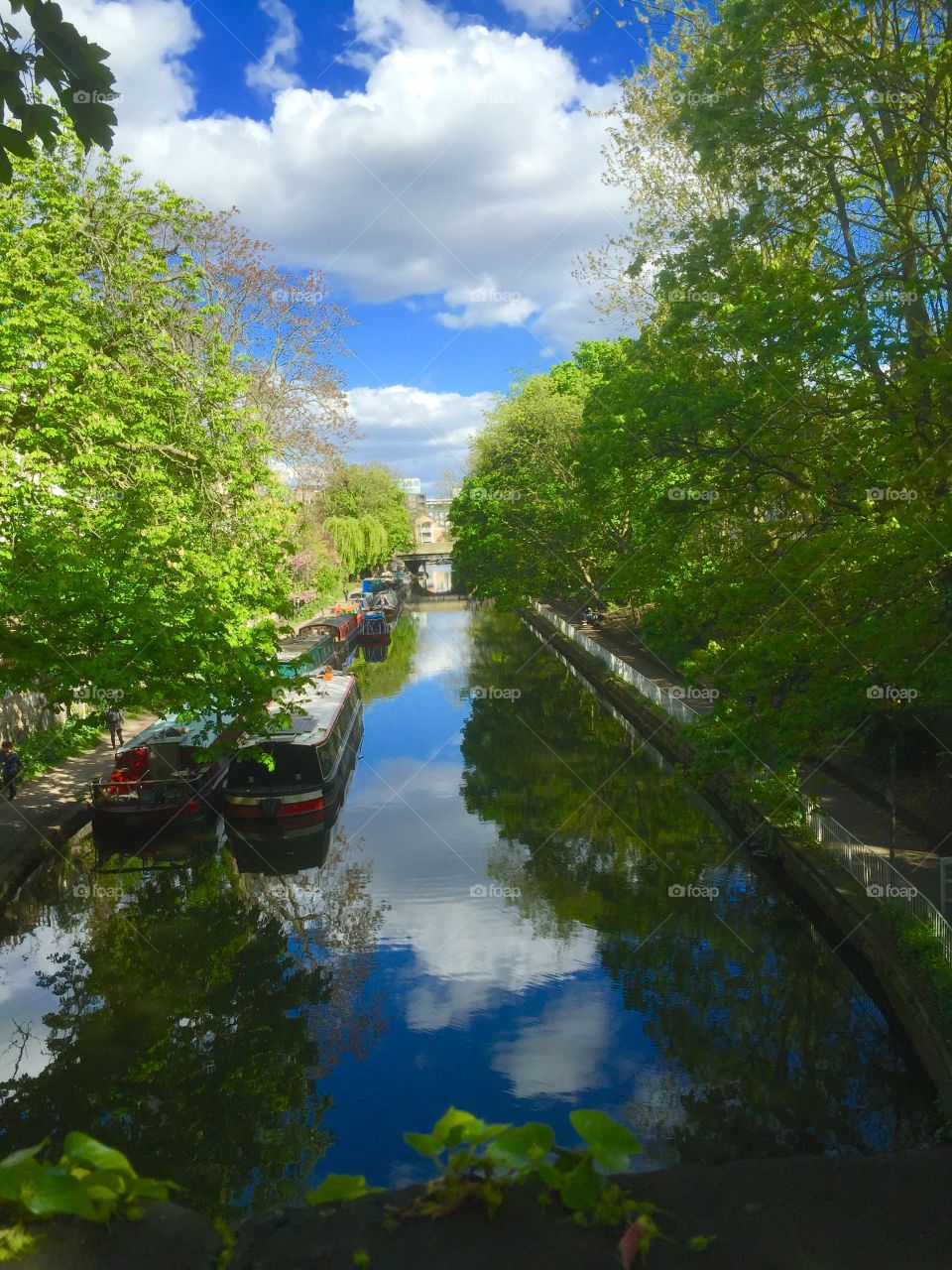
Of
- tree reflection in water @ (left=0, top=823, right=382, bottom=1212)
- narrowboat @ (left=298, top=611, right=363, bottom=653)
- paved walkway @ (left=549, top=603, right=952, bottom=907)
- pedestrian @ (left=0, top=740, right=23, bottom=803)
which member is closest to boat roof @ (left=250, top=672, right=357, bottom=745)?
tree reflection in water @ (left=0, top=823, right=382, bottom=1212)

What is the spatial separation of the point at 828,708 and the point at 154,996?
375 inches

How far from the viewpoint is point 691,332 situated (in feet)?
46.7

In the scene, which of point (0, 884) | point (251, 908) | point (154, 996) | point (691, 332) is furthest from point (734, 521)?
point (0, 884)

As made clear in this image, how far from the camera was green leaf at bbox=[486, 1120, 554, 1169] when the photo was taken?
3293mm

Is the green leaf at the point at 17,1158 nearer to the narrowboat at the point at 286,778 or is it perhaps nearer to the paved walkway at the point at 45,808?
the paved walkway at the point at 45,808

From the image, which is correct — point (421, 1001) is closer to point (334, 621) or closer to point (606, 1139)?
point (606, 1139)

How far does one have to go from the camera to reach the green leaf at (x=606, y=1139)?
3.24 m

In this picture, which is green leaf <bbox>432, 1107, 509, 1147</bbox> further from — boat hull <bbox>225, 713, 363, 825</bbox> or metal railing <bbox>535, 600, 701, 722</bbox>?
boat hull <bbox>225, 713, 363, 825</bbox>

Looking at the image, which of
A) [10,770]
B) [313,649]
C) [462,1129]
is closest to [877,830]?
[462,1129]

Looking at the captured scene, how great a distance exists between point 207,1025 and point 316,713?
39.2 feet

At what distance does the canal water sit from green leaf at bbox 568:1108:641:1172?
6.42 meters

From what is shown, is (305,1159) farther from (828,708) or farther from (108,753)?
(108,753)

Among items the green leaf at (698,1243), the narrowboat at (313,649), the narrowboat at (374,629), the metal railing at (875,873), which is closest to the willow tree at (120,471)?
the metal railing at (875,873)

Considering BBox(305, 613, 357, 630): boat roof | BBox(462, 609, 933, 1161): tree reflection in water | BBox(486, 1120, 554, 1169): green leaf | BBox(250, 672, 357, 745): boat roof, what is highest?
BBox(486, 1120, 554, 1169): green leaf
